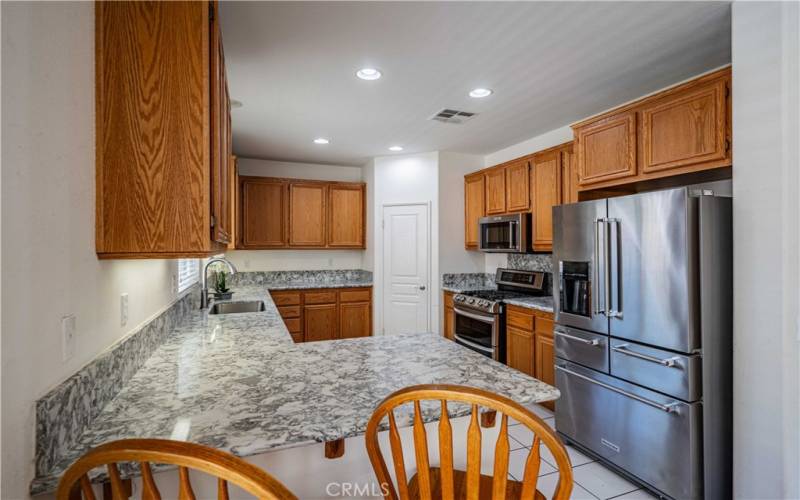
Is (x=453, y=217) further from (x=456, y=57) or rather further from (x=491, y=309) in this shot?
(x=456, y=57)

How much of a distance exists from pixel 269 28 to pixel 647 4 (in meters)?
1.83

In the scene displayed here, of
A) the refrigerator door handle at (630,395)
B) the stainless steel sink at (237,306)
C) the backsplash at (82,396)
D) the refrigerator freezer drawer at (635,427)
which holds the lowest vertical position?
Answer: the refrigerator freezer drawer at (635,427)

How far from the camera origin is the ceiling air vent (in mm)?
3361

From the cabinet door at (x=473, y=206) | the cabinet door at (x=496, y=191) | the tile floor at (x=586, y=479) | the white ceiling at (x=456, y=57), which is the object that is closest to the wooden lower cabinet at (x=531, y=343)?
the tile floor at (x=586, y=479)

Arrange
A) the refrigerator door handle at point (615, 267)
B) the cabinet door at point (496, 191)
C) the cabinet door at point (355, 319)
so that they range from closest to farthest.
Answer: the refrigerator door handle at point (615, 267), the cabinet door at point (496, 191), the cabinet door at point (355, 319)

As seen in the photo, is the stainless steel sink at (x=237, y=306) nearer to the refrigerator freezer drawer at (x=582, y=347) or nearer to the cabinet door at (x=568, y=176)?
the refrigerator freezer drawer at (x=582, y=347)

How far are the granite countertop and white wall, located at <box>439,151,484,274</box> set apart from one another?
2767 mm

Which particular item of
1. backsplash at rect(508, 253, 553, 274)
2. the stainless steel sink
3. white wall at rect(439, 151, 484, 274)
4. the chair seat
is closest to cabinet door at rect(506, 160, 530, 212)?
backsplash at rect(508, 253, 553, 274)

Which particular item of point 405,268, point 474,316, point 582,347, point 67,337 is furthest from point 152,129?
point 405,268

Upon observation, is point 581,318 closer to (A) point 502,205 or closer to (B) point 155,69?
(A) point 502,205

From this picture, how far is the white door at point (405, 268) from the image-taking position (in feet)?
15.6

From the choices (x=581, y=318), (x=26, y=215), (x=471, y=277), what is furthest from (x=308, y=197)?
(x=26, y=215)

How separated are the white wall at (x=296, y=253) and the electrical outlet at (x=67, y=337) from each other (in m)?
4.19

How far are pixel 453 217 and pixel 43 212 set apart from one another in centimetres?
412
